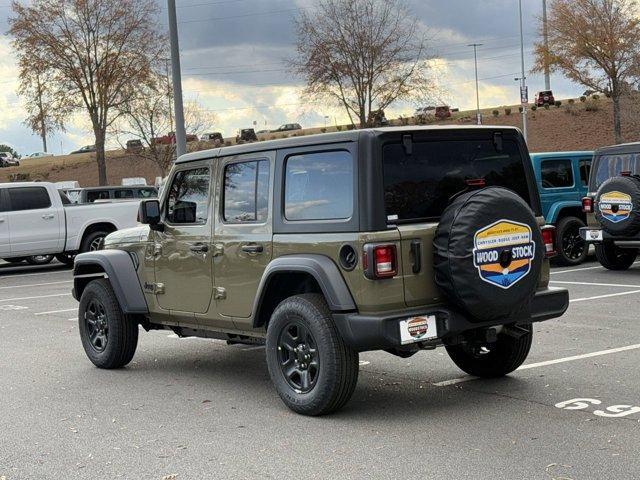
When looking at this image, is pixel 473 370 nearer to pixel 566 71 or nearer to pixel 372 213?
pixel 372 213

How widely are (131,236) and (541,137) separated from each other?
56743mm

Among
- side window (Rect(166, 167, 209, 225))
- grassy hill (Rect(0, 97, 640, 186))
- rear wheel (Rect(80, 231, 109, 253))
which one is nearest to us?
side window (Rect(166, 167, 209, 225))

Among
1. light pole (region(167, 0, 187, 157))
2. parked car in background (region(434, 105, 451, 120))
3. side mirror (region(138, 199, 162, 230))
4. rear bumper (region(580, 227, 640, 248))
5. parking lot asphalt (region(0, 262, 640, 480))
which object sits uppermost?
parked car in background (region(434, 105, 451, 120))

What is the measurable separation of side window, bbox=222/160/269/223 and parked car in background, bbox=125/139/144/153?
138 ft

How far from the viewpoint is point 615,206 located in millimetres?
13609

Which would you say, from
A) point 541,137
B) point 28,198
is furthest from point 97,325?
point 541,137

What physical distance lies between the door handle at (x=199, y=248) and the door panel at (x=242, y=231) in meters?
0.15

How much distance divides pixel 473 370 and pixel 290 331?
1750 millimetres

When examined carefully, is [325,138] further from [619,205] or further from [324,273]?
[619,205]

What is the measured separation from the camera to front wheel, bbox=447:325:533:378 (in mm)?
7055

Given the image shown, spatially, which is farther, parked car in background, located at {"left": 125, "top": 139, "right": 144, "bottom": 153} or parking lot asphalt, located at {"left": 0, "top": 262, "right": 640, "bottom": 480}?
parked car in background, located at {"left": 125, "top": 139, "right": 144, "bottom": 153}

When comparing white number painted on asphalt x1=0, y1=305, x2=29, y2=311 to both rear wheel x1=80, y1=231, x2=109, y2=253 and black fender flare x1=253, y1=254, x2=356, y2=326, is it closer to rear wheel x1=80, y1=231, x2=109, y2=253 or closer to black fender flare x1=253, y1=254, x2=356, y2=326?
rear wheel x1=80, y1=231, x2=109, y2=253

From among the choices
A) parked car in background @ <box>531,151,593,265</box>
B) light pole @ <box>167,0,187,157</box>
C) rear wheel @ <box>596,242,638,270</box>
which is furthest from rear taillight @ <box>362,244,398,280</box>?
light pole @ <box>167,0,187,157</box>

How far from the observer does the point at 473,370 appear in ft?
24.2
